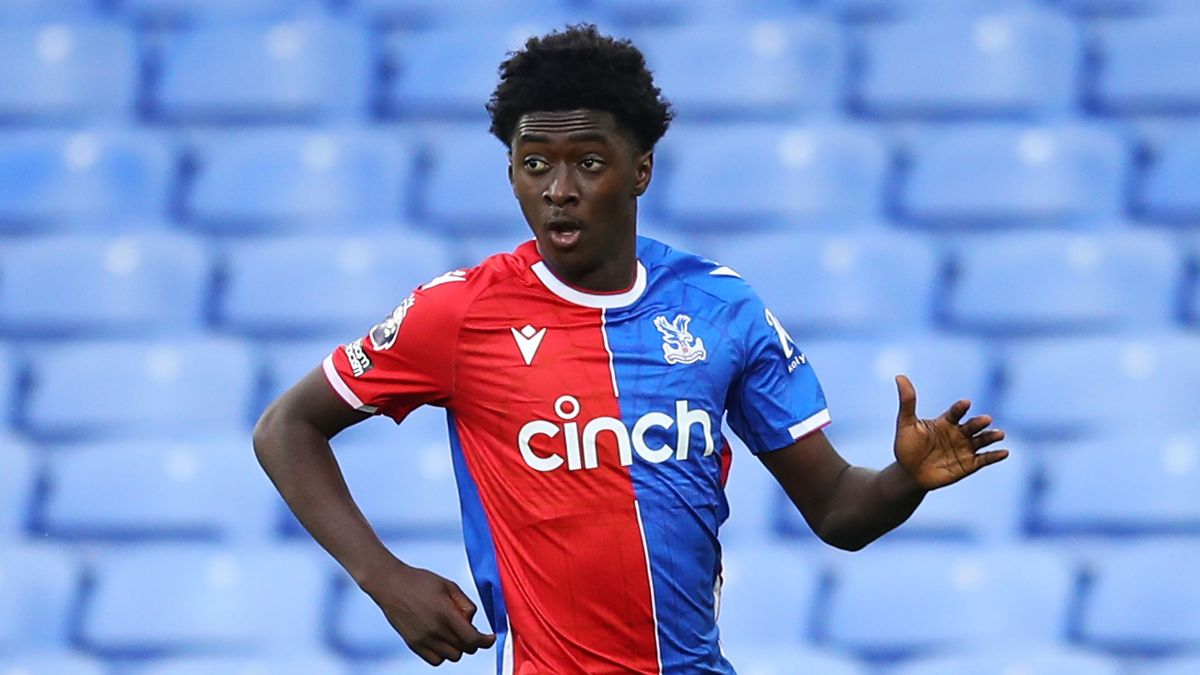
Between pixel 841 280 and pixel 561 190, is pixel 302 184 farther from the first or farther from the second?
pixel 561 190

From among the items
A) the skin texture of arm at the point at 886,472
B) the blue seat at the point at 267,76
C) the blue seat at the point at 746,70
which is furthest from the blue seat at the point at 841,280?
the skin texture of arm at the point at 886,472

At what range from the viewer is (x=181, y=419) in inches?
191

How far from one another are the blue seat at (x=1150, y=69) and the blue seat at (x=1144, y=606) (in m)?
1.48

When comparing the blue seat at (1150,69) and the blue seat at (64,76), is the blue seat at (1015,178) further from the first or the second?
the blue seat at (64,76)

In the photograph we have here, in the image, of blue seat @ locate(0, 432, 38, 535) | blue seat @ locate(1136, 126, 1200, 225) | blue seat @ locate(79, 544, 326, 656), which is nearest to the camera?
blue seat @ locate(79, 544, 326, 656)

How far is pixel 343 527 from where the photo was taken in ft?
8.42

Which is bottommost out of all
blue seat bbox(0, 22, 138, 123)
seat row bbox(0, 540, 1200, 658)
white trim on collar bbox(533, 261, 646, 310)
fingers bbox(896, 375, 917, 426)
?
seat row bbox(0, 540, 1200, 658)

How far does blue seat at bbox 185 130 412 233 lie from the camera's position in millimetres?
5223

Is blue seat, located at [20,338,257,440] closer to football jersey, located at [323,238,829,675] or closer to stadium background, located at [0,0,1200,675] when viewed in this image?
stadium background, located at [0,0,1200,675]

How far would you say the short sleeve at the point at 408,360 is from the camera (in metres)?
2.57

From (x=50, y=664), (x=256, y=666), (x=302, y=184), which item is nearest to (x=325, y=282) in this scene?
(x=302, y=184)

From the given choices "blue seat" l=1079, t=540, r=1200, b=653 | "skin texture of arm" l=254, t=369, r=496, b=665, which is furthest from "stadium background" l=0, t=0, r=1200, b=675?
"skin texture of arm" l=254, t=369, r=496, b=665

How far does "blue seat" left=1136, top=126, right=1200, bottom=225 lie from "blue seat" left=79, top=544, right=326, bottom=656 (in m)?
2.56

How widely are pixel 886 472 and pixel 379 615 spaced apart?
216 cm
